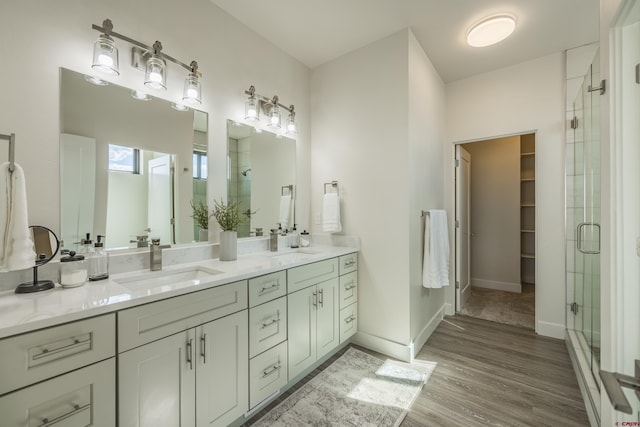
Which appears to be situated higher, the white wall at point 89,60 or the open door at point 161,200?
the white wall at point 89,60

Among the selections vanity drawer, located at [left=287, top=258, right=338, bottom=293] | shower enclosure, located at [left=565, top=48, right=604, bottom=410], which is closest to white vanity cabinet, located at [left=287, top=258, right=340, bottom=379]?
vanity drawer, located at [left=287, top=258, right=338, bottom=293]

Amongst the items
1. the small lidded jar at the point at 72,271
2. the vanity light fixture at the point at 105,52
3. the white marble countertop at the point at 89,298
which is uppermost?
the vanity light fixture at the point at 105,52

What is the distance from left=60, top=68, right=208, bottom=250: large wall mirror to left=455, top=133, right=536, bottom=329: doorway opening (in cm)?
341

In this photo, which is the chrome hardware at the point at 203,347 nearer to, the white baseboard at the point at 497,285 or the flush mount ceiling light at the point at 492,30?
the flush mount ceiling light at the point at 492,30

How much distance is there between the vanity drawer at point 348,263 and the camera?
7.50ft

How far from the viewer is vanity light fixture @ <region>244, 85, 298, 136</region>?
215cm

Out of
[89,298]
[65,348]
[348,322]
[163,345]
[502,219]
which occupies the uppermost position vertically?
[502,219]

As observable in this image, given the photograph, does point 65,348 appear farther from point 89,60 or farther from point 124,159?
point 89,60

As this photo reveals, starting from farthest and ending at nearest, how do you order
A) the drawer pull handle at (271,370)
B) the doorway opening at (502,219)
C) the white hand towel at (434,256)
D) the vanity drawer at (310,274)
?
the doorway opening at (502,219)
the white hand towel at (434,256)
the vanity drawer at (310,274)
the drawer pull handle at (271,370)

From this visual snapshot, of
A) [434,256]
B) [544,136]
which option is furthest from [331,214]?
[544,136]

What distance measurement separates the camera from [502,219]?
13.4ft

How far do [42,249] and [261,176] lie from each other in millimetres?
1449

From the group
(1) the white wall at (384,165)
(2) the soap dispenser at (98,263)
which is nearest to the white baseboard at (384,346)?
(1) the white wall at (384,165)

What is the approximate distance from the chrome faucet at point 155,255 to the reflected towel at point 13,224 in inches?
21.0
